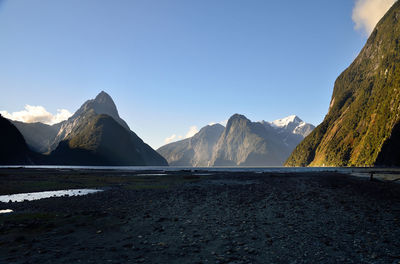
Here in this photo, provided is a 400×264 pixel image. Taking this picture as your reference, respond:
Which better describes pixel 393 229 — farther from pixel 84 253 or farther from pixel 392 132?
pixel 392 132

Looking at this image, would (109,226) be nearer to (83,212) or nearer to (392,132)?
(83,212)

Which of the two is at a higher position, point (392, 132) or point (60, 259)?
point (392, 132)

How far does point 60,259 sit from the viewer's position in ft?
31.8

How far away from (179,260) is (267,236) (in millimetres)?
5185

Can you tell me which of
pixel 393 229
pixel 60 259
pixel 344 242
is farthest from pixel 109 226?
pixel 393 229

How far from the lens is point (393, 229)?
1318 cm

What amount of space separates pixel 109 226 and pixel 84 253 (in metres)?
4.88

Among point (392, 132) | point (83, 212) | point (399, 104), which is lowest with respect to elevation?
point (83, 212)

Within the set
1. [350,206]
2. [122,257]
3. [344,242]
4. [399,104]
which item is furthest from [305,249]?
[399,104]

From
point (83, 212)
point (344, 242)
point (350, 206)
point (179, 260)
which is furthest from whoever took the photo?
point (350, 206)

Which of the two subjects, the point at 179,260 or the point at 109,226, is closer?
the point at 179,260

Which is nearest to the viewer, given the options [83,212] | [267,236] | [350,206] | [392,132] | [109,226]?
[267,236]

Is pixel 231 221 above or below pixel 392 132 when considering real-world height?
below

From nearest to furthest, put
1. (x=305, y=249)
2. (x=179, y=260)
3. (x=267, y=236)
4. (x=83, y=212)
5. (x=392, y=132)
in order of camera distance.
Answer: (x=179, y=260)
(x=305, y=249)
(x=267, y=236)
(x=83, y=212)
(x=392, y=132)
